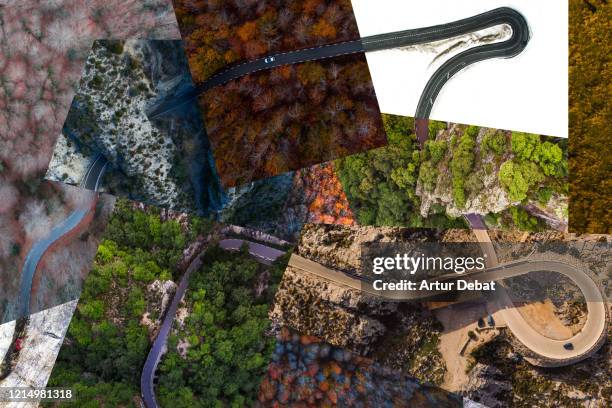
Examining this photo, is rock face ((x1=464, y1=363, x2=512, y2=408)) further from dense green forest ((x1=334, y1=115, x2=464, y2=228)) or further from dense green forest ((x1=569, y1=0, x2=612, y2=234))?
dense green forest ((x1=569, y1=0, x2=612, y2=234))

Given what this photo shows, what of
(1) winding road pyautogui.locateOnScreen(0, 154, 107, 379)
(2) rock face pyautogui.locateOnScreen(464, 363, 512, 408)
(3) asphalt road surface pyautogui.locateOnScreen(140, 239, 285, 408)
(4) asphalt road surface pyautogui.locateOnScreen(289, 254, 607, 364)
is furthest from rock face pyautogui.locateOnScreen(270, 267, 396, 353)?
(1) winding road pyautogui.locateOnScreen(0, 154, 107, 379)

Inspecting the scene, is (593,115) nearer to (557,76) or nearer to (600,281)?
(557,76)

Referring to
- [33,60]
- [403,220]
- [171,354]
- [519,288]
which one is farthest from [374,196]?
[33,60]

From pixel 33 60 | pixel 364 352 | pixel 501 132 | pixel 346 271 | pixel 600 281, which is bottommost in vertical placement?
pixel 364 352

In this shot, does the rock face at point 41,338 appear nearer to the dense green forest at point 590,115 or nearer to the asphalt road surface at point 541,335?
the asphalt road surface at point 541,335

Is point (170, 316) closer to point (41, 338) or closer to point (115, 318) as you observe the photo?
point (115, 318)

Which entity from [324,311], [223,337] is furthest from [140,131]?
[324,311]
